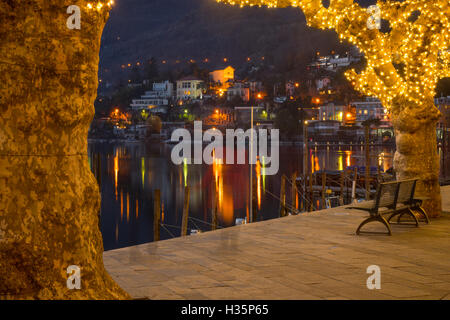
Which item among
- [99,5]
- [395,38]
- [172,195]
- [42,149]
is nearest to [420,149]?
[395,38]

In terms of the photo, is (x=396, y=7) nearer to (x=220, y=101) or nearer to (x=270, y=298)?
(x=270, y=298)

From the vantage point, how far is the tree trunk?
27.8 ft

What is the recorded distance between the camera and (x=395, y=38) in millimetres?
8438

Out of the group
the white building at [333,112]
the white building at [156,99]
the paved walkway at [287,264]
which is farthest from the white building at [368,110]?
the paved walkway at [287,264]

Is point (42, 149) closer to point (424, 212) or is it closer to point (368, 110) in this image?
point (424, 212)

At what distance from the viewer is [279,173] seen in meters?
64.6

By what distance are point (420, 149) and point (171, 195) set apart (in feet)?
135

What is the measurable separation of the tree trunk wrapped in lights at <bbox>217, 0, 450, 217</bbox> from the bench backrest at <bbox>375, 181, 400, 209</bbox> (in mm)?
1322

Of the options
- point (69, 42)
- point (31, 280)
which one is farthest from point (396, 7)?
point (31, 280)

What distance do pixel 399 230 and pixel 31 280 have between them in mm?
→ 6060

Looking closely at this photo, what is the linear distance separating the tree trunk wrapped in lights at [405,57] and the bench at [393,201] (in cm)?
62

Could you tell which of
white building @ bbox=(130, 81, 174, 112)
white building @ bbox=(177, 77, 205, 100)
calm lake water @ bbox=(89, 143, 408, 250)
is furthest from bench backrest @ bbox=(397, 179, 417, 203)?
white building @ bbox=(177, 77, 205, 100)

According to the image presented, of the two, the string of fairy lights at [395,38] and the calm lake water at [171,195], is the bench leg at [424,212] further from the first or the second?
the calm lake water at [171,195]

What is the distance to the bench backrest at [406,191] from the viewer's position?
780cm
